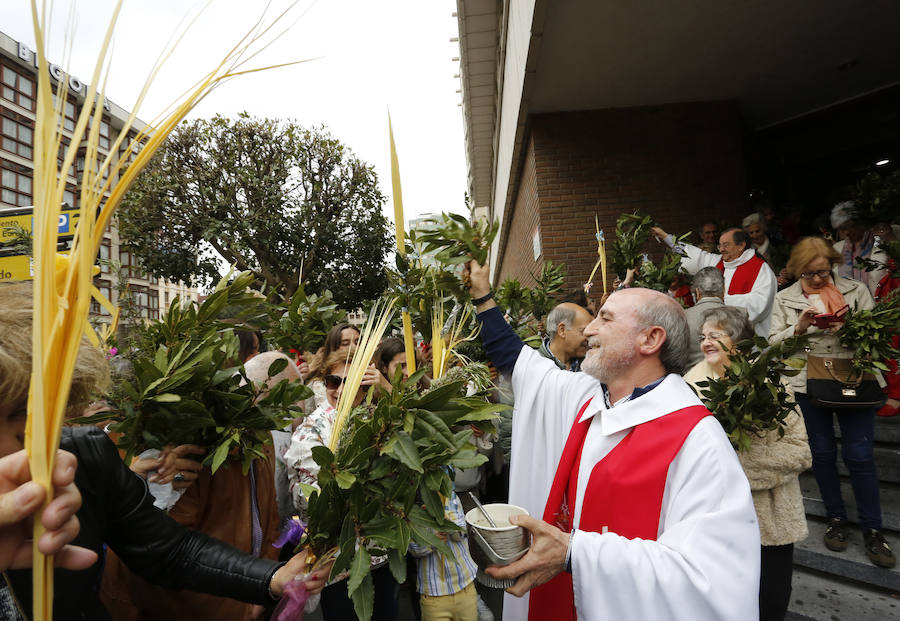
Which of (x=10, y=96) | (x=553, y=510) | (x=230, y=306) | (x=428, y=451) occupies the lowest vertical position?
(x=553, y=510)

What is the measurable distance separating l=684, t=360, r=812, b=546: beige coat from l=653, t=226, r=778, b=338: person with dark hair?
78.2 inches

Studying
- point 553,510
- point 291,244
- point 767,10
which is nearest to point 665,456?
point 553,510

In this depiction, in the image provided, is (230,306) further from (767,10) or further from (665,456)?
(767,10)

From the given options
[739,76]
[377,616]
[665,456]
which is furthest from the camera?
[739,76]

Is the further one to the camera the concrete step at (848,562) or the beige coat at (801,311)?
the beige coat at (801,311)

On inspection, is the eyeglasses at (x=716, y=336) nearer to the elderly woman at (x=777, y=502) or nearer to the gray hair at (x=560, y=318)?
the elderly woman at (x=777, y=502)

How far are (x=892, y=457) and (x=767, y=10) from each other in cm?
468

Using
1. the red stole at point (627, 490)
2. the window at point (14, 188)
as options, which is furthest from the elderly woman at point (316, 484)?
the window at point (14, 188)

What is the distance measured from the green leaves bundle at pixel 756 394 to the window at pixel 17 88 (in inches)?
1400

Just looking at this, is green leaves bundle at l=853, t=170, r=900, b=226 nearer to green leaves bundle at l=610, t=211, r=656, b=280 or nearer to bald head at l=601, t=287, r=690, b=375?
green leaves bundle at l=610, t=211, r=656, b=280

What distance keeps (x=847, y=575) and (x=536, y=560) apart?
3338 millimetres

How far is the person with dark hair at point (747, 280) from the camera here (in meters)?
4.48

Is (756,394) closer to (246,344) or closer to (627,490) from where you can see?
(627,490)

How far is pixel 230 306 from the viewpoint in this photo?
204 centimetres
